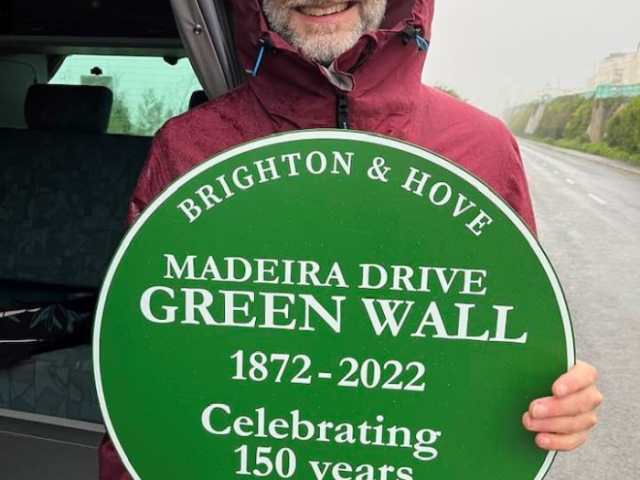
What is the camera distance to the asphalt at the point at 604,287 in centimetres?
277

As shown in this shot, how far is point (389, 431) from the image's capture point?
86 cm

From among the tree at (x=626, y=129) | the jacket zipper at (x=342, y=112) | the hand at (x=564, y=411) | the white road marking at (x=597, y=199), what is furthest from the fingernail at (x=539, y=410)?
the tree at (x=626, y=129)

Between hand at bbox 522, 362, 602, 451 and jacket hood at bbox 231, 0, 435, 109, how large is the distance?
0.51 m

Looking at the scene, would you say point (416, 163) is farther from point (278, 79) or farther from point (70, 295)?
point (70, 295)

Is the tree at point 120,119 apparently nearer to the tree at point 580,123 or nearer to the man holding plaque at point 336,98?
the man holding plaque at point 336,98

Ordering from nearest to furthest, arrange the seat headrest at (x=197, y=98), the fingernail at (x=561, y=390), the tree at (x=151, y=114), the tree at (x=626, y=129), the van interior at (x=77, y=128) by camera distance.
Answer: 1. the fingernail at (x=561, y=390)
2. the seat headrest at (x=197, y=98)
3. the van interior at (x=77, y=128)
4. the tree at (x=151, y=114)
5. the tree at (x=626, y=129)

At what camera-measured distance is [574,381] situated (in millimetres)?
807

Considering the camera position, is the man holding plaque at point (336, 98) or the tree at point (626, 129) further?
the tree at point (626, 129)

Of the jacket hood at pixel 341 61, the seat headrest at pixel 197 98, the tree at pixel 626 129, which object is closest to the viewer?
the jacket hood at pixel 341 61

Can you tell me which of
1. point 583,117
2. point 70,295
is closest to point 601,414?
point 70,295

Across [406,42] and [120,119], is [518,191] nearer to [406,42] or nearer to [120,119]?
[406,42]

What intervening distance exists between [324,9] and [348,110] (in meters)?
0.18

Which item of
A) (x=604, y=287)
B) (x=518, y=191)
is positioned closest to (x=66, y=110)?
(x=518, y=191)

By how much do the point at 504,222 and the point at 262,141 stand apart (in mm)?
315
